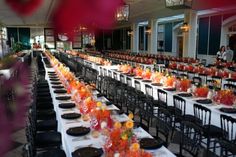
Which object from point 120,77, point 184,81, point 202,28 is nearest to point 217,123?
point 184,81

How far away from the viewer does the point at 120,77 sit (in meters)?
10.2

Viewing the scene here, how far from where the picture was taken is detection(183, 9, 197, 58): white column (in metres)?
15.1

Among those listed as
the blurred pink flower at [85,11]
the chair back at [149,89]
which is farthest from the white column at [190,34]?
the blurred pink flower at [85,11]

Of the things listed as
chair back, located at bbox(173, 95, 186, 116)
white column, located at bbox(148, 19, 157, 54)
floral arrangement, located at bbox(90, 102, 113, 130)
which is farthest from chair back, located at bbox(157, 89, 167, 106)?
white column, located at bbox(148, 19, 157, 54)

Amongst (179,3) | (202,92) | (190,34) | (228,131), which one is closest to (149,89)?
(202,92)

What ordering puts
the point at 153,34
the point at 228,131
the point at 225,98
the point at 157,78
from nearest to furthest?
the point at 228,131 < the point at 225,98 < the point at 157,78 < the point at 153,34

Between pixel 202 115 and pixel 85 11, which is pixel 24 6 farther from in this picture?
pixel 202 115

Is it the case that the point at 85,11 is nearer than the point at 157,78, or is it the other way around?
the point at 85,11

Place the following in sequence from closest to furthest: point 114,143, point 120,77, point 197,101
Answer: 1. point 114,143
2. point 197,101
3. point 120,77

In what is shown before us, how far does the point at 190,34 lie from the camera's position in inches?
600

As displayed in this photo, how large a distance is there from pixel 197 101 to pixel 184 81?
1.31 meters

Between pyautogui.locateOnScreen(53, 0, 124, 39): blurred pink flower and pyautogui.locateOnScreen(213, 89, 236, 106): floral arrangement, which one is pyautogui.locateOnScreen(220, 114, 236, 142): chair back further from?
pyautogui.locateOnScreen(53, 0, 124, 39): blurred pink flower

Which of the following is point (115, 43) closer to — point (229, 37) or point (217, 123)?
point (229, 37)

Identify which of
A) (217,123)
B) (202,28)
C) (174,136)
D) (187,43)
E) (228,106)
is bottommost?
(174,136)
